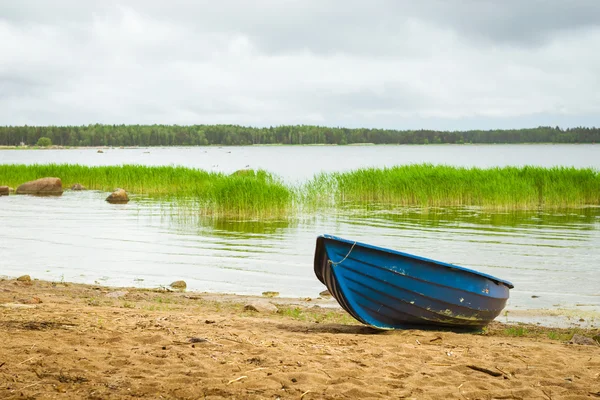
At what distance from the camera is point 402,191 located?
26.8 m

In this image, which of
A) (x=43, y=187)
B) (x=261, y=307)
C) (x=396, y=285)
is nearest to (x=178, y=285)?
(x=261, y=307)

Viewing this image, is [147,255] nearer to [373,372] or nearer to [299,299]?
[299,299]

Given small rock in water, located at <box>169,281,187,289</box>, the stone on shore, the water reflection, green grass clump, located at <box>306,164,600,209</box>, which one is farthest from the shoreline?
the stone on shore

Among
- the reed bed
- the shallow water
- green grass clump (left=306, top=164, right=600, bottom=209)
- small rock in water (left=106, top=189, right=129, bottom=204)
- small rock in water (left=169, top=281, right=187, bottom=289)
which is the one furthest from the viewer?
the shallow water

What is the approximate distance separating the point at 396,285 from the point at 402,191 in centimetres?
1968

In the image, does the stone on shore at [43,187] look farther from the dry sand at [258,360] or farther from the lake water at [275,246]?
the dry sand at [258,360]

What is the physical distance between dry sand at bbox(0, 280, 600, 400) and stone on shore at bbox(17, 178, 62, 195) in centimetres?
2727

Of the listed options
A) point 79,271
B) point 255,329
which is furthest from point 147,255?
point 255,329

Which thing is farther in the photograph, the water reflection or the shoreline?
the water reflection

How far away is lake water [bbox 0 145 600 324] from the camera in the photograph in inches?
505

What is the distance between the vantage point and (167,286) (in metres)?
12.2

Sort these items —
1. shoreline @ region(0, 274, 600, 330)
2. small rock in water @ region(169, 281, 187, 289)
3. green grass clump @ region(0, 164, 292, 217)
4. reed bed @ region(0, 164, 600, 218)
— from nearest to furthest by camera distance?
shoreline @ region(0, 274, 600, 330), small rock in water @ region(169, 281, 187, 289), green grass clump @ region(0, 164, 292, 217), reed bed @ region(0, 164, 600, 218)

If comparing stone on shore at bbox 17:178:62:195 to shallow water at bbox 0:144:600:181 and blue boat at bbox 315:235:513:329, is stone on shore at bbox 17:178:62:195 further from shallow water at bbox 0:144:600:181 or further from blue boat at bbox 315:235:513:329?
blue boat at bbox 315:235:513:329

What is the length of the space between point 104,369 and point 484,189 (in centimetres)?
2181
